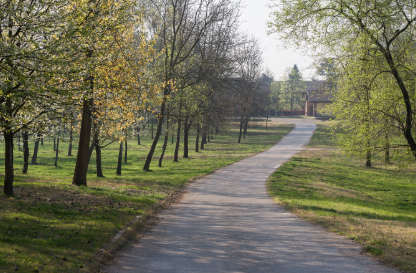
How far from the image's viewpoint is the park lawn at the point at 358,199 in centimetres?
939

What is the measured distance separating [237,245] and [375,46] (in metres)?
10.8

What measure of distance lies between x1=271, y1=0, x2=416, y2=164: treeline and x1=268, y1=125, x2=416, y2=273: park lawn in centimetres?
181

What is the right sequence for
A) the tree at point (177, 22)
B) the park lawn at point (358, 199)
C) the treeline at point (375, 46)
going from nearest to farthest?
the park lawn at point (358, 199), the treeline at point (375, 46), the tree at point (177, 22)

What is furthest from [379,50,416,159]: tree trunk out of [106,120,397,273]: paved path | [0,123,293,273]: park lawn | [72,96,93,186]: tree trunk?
[72,96,93,186]: tree trunk

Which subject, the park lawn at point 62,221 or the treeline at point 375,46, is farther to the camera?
the treeline at point 375,46

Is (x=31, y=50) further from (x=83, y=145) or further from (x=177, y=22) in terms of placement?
(x=177, y=22)

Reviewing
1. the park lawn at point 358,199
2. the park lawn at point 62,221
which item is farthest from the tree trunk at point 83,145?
the park lawn at point 358,199

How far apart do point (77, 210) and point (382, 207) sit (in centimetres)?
1318

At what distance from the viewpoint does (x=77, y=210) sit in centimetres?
1143

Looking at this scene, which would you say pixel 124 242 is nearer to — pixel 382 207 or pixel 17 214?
pixel 17 214

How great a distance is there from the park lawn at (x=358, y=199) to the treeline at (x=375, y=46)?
1.81m

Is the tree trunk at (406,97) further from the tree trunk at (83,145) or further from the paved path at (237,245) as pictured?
the tree trunk at (83,145)

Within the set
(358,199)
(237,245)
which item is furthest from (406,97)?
(237,245)

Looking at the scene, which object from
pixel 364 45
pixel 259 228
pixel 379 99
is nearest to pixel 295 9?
pixel 364 45
